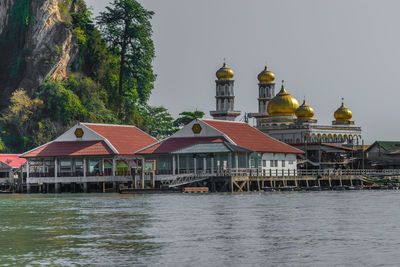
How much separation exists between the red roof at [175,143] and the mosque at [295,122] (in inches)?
922

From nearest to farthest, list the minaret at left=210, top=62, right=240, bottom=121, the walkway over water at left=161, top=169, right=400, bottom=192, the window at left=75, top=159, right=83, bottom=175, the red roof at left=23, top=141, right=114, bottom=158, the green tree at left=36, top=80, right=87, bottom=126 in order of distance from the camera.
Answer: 1. the walkway over water at left=161, top=169, right=400, bottom=192
2. the red roof at left=23, top=141, right=114, bottom=158
3. the window at left=75, top=159, right=83, bottom=175
4. the green tree at left=36, top=80, right=87, bottom=126
5. the minaret at left=210, top=62, right=240, bottom=121

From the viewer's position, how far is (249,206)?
57500mm

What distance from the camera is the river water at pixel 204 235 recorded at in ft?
102

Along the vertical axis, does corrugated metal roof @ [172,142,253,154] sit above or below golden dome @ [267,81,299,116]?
below

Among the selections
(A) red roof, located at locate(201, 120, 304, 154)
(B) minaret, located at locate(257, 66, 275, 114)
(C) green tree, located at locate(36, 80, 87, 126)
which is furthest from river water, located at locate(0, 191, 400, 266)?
(B) minaret, located at locate(257, 66, 275, 114)

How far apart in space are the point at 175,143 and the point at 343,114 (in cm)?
5151

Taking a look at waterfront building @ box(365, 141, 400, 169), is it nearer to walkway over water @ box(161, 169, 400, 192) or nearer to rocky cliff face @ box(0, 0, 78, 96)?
walkway over water @ box(161, 169, 400, 192)

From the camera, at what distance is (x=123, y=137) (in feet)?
315

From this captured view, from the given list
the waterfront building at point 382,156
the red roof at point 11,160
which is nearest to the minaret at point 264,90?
the waterfront building at point 382,156

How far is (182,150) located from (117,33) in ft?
143

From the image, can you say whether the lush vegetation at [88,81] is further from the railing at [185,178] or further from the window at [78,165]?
the railing at [185,178]

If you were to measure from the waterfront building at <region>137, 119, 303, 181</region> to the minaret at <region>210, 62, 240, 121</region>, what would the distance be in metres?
46.3

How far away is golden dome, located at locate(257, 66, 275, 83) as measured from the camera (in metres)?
142

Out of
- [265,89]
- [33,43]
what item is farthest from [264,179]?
[265,89]
